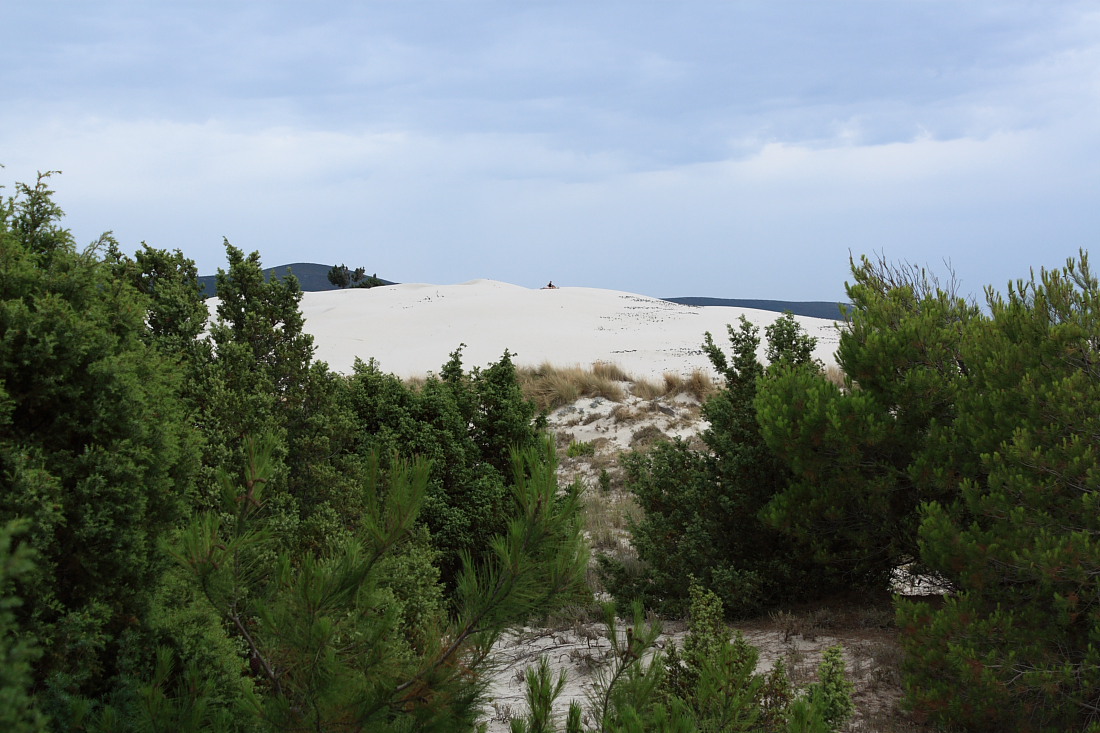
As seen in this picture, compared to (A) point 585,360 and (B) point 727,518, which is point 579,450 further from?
(A) point 585,360

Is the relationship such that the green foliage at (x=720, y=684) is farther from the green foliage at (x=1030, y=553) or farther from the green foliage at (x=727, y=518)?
the green foliage at (x=727, y=518)

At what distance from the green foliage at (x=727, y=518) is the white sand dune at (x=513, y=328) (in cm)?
1317

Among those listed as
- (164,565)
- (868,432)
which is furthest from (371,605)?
(868,432)

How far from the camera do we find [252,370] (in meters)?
4.96

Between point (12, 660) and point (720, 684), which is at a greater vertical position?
point (12, 660)

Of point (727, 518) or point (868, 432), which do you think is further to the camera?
point (727, 518)

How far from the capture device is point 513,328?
3197 centimetres

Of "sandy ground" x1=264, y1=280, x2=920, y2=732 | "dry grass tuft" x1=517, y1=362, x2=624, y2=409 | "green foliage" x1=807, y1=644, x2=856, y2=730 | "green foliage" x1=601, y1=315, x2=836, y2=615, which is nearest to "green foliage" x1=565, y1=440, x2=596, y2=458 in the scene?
"sandy ground" x1=264, y1=280, x2=920, y2=732

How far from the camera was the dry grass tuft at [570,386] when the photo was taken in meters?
14.8

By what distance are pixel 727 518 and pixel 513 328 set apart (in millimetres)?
26180

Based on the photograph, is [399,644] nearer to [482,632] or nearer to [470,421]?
[482,632]

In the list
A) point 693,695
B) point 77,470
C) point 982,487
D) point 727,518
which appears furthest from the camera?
point 727,518

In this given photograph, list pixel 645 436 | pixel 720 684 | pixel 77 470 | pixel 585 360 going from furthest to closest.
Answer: pixel 585 360 → pixel 645 436 → pixel 720 684 → pixel 77 470

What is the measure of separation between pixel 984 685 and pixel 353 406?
4.77 meters
